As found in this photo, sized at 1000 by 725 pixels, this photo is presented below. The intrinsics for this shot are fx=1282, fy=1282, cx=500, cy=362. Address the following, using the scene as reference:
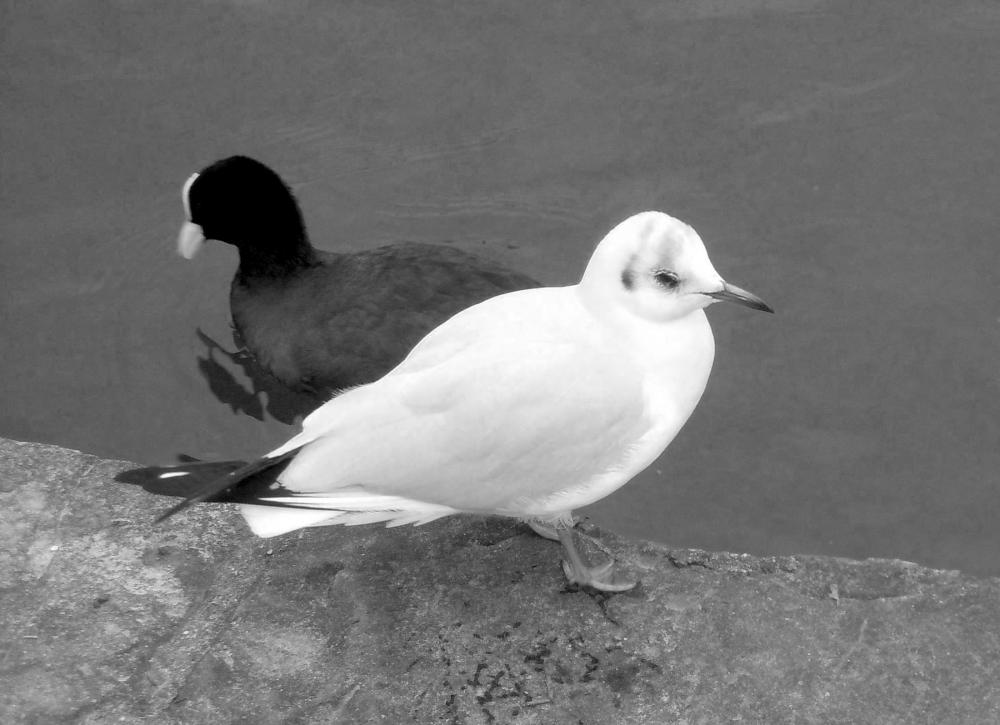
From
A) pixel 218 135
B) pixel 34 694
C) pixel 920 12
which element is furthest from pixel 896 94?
pixel 34 694

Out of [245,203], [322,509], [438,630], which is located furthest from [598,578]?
[245,203]

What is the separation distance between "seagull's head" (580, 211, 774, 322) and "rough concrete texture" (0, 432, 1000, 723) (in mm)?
816

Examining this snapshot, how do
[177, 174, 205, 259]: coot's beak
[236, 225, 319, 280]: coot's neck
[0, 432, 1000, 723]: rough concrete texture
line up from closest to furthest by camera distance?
[0, 432, 1000, 723]: rough concrete texture, [236, 225, 319, 280]: coot's neck, [177, 174, 205, 259]: coot's beak

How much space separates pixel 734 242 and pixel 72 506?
3.18 metres

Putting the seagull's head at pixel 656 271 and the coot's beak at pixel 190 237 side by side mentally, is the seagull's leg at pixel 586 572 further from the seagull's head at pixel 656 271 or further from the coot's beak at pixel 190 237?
the coot's beak at pixel 190 237

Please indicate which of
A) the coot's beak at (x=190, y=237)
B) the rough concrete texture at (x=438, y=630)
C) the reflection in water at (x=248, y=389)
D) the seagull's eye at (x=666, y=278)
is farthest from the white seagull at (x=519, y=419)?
the coot's beak at (x=190, y=237)

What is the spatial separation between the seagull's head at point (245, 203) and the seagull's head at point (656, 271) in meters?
2.26

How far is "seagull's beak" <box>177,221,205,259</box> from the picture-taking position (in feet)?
19.1

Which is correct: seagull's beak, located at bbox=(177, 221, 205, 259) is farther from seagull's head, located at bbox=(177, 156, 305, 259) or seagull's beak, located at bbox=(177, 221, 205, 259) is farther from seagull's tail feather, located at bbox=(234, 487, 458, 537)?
seagull's tail feather, located at bbox=(234, 487, 458, 537)


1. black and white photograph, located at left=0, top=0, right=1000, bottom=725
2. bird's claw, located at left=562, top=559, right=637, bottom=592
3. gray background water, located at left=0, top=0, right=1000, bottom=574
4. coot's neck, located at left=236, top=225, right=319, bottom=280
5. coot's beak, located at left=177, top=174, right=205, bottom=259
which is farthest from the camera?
coot's beak, located at left=177, top=174, right=205, bottom=259

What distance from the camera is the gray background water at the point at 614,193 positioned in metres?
5.11

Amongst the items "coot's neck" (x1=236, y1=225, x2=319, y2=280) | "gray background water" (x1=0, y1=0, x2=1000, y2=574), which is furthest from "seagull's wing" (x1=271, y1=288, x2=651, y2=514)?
"coot's neck" (x1=236, y1=225, x2=319, y2=280)

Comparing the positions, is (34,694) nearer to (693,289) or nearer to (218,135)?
(693,289)

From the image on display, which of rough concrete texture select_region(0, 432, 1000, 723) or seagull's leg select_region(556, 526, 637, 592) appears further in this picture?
seagull's leg select_region(556, 526, 637, 592)
